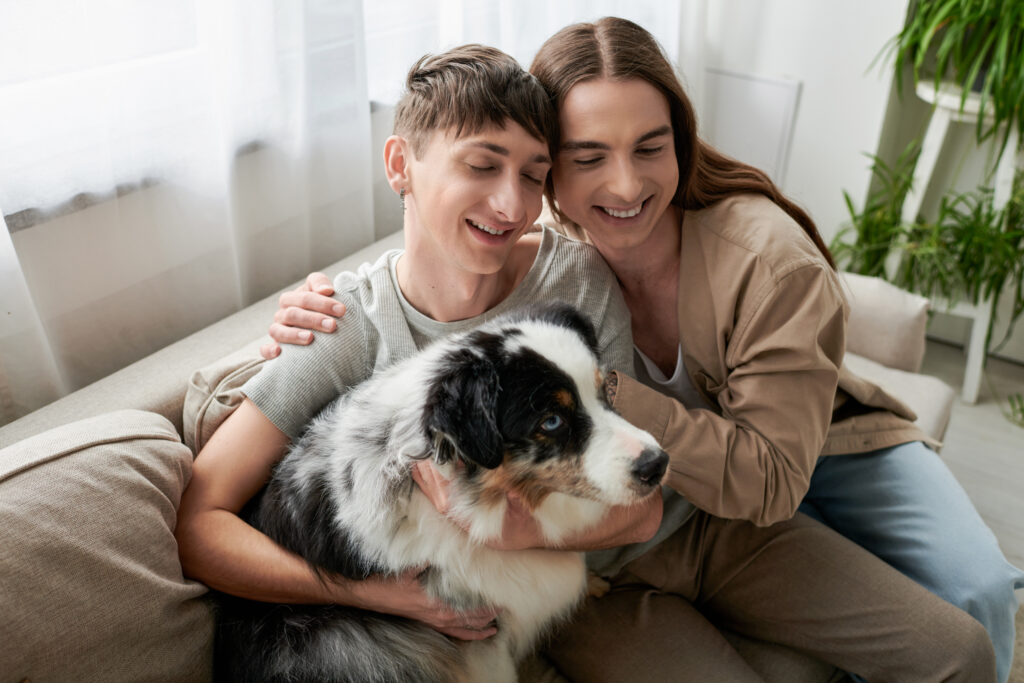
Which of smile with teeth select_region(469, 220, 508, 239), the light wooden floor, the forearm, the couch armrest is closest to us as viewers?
the forearm

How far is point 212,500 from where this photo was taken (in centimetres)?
144

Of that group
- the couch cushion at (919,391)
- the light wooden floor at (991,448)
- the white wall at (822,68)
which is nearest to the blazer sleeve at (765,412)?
the couch cushion at (919,391)

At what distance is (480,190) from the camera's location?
1.47 meters

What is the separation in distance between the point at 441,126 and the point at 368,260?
0.89 meters

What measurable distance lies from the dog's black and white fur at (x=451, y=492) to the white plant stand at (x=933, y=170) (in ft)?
8.56

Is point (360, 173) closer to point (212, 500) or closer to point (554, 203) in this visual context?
point (554, 203)

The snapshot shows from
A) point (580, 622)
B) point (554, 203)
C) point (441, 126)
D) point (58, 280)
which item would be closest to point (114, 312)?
point (58, 280)

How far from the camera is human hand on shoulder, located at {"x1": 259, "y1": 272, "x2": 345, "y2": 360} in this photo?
5.11 feet

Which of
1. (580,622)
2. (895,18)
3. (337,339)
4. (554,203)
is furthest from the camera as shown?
(895,18)

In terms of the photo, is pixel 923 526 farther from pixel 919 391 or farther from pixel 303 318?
pixel 303 318

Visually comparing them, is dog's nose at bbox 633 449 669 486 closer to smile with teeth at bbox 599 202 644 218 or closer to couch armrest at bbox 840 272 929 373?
smile with teeth at bbox 599 202 644 218

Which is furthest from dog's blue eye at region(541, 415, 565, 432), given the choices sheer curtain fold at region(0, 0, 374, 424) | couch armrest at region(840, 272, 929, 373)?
couch armrest at region(840, 272, 929, 373)

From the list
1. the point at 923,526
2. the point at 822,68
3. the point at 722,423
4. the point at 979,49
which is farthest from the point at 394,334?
the point at 822,68

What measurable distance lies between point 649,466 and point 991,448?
2.66m
